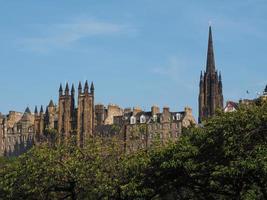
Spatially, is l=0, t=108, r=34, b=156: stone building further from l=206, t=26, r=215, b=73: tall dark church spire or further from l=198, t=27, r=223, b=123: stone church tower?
l=206, t=26, r=215, b=73: tall dark church spire

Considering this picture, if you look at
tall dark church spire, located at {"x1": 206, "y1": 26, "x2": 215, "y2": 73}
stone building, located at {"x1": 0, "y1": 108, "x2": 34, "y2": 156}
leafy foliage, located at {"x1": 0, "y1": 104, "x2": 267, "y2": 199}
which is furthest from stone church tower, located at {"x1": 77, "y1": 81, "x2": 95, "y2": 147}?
leafy foliage, located at {"x1": 0, "y1": 104, "x2": 267, "y2": 199}

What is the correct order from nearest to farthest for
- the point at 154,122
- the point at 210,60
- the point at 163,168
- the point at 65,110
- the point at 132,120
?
the point at 163,168
the point at 154,122
the point at 132,120
the point at 210,60
the point at 65,110

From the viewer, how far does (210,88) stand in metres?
166

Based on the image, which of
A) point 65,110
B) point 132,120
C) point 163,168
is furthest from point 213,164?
point 65,110

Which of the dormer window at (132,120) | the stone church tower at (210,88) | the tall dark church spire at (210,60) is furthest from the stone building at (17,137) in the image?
the tall dark church spire at (210,60)

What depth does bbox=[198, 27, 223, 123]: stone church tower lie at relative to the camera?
16200 cm

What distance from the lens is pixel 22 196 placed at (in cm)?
5341

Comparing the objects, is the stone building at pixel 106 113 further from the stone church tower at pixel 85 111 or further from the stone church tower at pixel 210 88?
the stone church tower at pixel 210 88

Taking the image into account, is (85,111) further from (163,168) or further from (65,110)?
(163,168)

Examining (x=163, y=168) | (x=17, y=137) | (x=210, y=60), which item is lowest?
(x=163, y=168)

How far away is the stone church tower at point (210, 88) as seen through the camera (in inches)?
6378

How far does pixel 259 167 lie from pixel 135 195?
1009cm

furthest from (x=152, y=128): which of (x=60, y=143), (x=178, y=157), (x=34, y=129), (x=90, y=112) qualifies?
(x=178, y=157)

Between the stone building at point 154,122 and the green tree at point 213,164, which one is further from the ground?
the stone building at point 154,122
